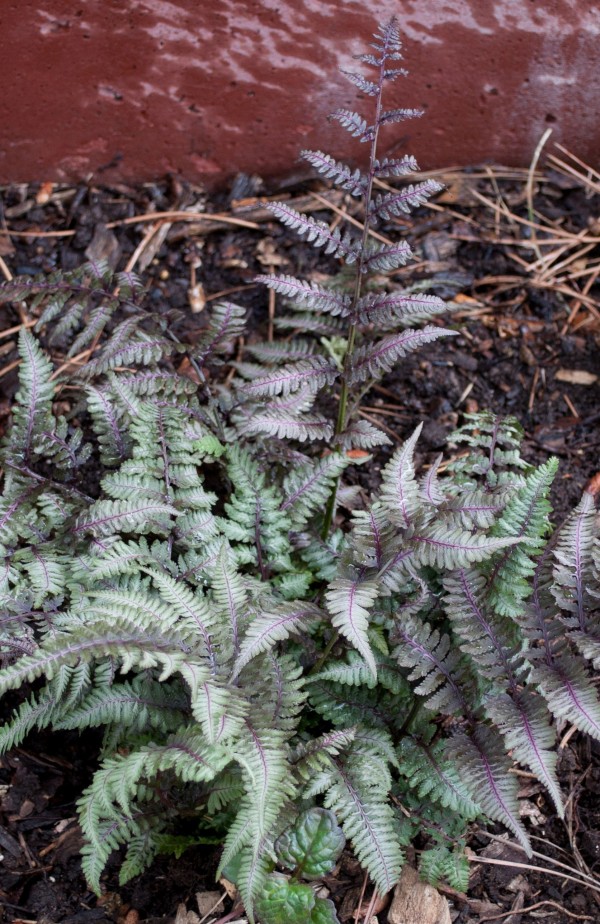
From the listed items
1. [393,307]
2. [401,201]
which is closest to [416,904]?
[393,307]

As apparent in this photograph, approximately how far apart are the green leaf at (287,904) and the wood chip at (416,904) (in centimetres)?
32

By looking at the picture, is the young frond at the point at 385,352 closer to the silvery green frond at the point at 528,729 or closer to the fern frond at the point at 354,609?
the fern frond at the point at 354,609

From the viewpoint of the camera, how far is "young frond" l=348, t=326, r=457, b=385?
8.16ft

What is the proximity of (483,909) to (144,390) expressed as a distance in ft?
5.70

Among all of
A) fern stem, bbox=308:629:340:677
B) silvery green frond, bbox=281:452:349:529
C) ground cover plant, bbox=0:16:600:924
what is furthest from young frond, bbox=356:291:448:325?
fern stem, bbox=308:629:340:677

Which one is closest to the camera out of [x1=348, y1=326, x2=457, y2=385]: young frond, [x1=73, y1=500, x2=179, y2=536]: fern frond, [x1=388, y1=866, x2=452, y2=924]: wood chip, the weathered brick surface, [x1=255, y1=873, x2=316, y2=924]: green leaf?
[x1=255, y1=873, x2=316, y2=924]: green leaf

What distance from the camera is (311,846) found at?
2107 mm

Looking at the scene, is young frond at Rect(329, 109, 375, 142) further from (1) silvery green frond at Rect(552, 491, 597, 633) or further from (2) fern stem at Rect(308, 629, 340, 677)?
(2) fern stem at Rect(308, 629, 340, 677)

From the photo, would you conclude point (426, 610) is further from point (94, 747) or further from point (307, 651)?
point (94, 747)

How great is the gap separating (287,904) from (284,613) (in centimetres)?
67

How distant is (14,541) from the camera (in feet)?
8.05

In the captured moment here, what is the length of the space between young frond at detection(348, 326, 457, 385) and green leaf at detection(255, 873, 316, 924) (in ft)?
4.49

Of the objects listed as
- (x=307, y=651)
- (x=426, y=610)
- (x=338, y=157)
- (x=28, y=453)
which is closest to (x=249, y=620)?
(x=307, y=651)

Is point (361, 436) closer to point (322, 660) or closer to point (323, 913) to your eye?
point (322, 660)
